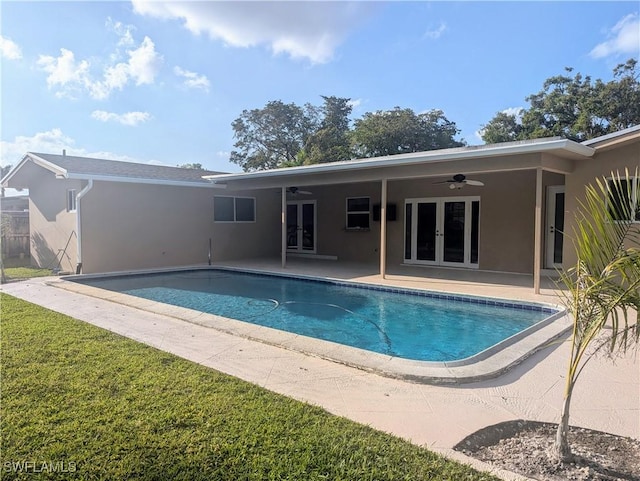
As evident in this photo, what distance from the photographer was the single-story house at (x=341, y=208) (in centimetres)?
872

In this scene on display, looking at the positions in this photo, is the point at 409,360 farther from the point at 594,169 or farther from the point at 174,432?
the point at 594,169

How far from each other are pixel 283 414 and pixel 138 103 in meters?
15.6

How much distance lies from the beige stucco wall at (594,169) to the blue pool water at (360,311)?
2.72 m

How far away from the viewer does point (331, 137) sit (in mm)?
31906

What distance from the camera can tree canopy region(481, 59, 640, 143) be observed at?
23359mm

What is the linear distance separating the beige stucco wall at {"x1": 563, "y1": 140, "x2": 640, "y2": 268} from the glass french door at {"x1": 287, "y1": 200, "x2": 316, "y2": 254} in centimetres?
878

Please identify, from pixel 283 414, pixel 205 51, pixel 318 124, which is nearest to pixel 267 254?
pixel 205 51

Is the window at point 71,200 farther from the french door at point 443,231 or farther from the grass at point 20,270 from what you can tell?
the french door at point 443,231

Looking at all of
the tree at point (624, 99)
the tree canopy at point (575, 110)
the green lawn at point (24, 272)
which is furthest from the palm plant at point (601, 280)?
the tree at point (624, 99)

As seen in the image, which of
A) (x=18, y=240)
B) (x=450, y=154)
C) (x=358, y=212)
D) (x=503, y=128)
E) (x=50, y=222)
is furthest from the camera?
(x=503, y=128)

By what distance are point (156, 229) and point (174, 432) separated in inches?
425

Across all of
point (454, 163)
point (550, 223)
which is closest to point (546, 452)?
point (454, 163)

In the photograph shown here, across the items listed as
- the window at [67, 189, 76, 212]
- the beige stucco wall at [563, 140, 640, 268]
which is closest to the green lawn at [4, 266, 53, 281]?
the window at [67, 189, 76, 212]

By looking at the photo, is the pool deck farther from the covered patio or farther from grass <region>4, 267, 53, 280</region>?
grass <region>4, 267, 53, 280</region>
